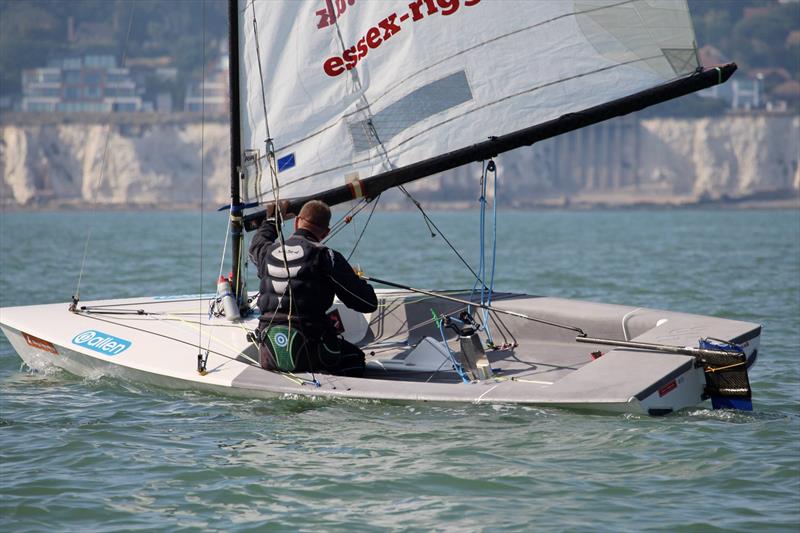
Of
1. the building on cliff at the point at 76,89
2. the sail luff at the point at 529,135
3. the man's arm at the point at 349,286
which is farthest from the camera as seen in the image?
the building on cliff at the point at 76,89

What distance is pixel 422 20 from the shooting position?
7.98 metres

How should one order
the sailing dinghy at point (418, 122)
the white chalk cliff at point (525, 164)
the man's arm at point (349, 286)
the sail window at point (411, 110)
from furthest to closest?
the white chalk cliff at point (525, 164)
the sail window at point (411, 110)
the sailing dinghy at point (418, 122)
the man's arm at point (349, 286)

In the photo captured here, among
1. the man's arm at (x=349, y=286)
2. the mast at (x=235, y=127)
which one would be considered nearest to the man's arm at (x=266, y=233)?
the mast at (x=235, y=127)

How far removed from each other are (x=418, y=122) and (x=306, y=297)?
1.69 m

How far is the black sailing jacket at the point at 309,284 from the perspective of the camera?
23.4ft

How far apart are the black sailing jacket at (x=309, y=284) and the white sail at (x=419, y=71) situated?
1.00 m

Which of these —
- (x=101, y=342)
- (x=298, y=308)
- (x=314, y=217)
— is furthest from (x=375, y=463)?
(x=101, y=342)

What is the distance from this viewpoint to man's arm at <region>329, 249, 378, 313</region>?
713 centimetres

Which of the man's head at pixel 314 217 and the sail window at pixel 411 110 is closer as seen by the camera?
the man's head at pixel 314 217

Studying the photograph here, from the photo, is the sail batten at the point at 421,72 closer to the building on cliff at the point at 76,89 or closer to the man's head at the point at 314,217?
the man's head at the point at 314,217

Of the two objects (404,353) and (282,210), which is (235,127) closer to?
(282,210)

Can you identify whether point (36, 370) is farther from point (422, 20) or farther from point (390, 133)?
point (422, 20)

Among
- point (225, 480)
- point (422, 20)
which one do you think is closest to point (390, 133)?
point (422, 20)

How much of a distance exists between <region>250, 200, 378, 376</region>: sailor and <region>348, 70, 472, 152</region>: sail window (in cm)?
99
